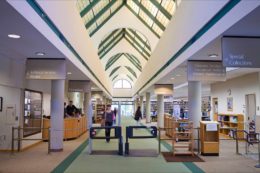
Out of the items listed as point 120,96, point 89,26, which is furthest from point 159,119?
point 120,96

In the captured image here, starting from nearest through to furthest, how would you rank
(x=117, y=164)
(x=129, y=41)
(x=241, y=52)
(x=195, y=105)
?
(x=241, y=52) < (x=117, y=164) < (x=195, y=105) < (x=129, y=41)

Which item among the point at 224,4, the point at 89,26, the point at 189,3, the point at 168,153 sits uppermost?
the point at 89,26

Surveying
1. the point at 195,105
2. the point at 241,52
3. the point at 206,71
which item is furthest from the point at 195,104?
the point at 241,52

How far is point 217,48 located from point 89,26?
9.26 meters

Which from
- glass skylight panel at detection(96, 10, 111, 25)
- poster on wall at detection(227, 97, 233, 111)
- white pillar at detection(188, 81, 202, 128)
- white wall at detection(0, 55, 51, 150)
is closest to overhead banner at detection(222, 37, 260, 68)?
white pillar at detection(188, 81, 202, 128)

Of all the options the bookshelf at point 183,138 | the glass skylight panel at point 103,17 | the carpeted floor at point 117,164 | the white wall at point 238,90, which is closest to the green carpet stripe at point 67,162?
the carpeted floor at point 117,164

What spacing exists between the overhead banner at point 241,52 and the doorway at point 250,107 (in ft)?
27.2

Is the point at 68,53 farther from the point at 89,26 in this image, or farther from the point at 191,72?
the point at 89,26

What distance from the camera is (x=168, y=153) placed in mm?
9625

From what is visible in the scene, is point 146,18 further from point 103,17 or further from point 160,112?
point 160,112

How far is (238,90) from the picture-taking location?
14.2 metres

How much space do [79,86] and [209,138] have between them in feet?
28.8

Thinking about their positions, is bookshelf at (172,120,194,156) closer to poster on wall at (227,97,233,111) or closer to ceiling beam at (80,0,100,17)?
poster on wall at (227,97,233,111)

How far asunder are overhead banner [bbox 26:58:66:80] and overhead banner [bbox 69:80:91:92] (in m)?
6.70
